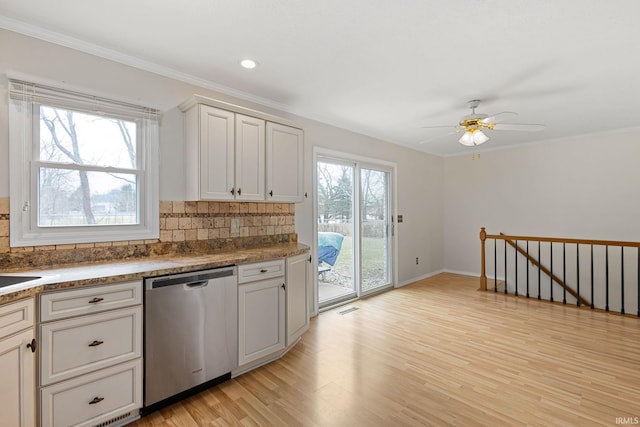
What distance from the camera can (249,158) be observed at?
2.88 metres

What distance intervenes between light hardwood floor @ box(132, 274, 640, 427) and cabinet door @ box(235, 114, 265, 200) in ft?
5.15

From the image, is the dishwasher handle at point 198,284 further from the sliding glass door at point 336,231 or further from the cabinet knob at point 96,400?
the sliding glass door at point 336,231

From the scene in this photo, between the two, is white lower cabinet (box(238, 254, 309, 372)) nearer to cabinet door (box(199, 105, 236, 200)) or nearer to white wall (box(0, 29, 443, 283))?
cabinet door (box(199, 105, 236, 200))

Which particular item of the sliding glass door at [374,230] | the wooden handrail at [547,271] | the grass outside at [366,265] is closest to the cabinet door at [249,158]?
the grass outside at [366,265]

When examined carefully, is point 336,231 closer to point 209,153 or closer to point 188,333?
point 209,153

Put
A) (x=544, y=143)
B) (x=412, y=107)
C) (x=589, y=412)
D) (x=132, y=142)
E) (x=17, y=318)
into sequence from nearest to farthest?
(x=17, y=318) < (x=589, y=412) < (x=132, y=142) < (x=412, y=107) < (x=544, y=143)

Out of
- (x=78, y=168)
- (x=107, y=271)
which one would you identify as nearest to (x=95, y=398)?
(x=107, y=271)

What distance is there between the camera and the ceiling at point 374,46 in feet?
6.05

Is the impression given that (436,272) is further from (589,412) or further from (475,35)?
(475,35)

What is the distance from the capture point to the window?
1.99 m

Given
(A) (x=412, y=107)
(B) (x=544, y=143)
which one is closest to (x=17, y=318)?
(A) (x=412, y=107)

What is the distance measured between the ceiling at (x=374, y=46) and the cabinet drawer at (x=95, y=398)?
221 cm

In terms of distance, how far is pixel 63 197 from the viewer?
2.18 metres

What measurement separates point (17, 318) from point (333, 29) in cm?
241
